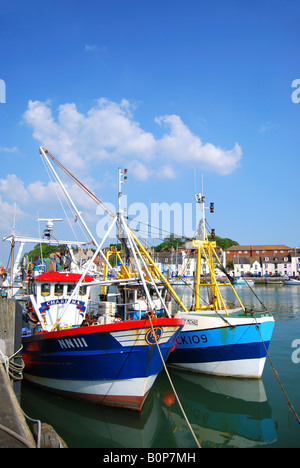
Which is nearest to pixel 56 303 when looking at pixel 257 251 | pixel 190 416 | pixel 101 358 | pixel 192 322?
pixel 101 358

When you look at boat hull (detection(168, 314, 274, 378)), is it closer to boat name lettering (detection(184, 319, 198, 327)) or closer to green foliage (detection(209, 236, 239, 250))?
boat name lettering (detection(184, 319, 198, 327))

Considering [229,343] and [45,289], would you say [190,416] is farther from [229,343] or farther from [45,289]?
[45,289]

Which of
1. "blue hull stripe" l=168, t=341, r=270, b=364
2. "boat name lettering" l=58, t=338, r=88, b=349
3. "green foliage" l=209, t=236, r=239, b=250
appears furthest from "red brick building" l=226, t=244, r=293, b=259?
"boat name lettering" l=58, t=338, r=88, b=349

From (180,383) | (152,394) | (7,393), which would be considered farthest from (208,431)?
(7,393)

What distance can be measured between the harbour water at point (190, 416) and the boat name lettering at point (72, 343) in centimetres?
213

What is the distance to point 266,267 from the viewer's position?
114938mm

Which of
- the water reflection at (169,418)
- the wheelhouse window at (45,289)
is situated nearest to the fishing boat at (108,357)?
the water reflection at (169,418)

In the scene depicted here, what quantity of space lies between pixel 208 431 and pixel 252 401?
287cm

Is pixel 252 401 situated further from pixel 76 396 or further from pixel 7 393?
pixel 7 393

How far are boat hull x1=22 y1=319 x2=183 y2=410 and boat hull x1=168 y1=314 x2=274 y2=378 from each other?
340 centimetres

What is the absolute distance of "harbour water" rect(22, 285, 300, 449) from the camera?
9.30 metres

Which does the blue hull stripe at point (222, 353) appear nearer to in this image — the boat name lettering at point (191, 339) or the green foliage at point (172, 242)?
the boat name lettering at point (191, 339)

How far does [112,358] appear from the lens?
34.9ft
